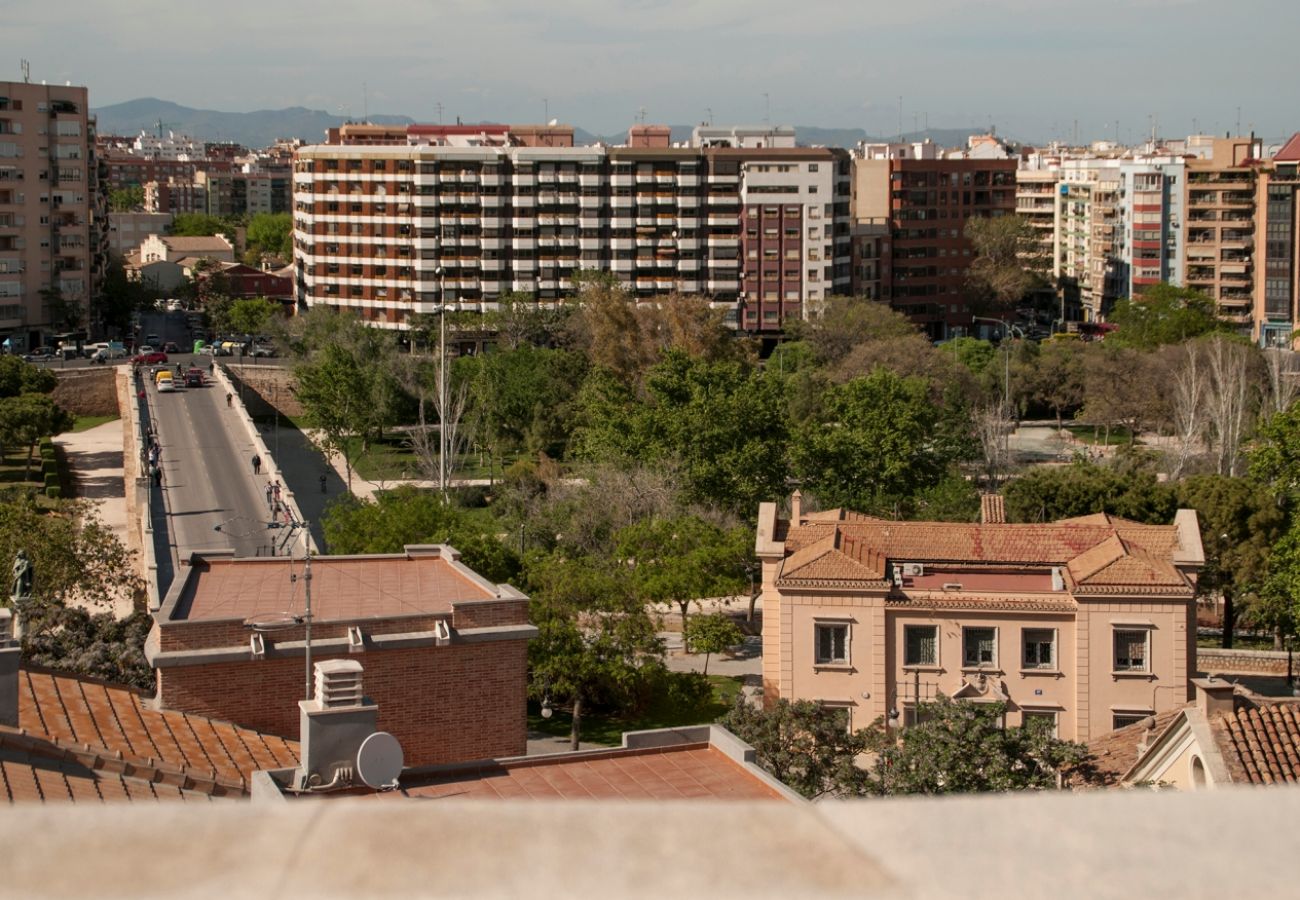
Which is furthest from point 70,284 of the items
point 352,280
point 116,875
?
point 116,875

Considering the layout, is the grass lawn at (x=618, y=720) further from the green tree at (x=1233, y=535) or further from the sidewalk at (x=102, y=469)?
the sidewalk at (x=102, y=469)

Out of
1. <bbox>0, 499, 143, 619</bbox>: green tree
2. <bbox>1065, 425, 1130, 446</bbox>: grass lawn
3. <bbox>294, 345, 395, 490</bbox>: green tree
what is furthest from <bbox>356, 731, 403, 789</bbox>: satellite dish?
<bbox>1065, 425, 1130, 446</bbox>: grass lawn

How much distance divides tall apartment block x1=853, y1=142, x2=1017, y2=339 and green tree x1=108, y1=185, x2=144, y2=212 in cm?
6411

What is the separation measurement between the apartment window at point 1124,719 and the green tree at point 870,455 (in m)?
14.7

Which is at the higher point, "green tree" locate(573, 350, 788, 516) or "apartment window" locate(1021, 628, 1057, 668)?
"green tree" locate(573, 350, 788, 516)

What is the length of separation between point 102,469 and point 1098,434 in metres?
31.7

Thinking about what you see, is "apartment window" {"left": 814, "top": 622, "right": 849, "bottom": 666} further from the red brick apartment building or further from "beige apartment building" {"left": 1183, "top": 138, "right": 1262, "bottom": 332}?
"beige apartment building" {"left": 1183, "top": 138, "right": 1262, "bottom": 332}

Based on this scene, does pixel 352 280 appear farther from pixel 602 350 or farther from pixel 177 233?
pixel 177 233

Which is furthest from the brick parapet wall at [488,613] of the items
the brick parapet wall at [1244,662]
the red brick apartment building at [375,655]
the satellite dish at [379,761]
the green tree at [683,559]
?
the brick parapet wall at [1244,662]

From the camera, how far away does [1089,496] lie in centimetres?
3150

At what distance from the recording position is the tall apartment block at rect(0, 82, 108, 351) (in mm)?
65500

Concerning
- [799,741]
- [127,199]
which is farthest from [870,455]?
[127,199]

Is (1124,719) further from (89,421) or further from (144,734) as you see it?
(89,421)

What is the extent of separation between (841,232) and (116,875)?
232ft
